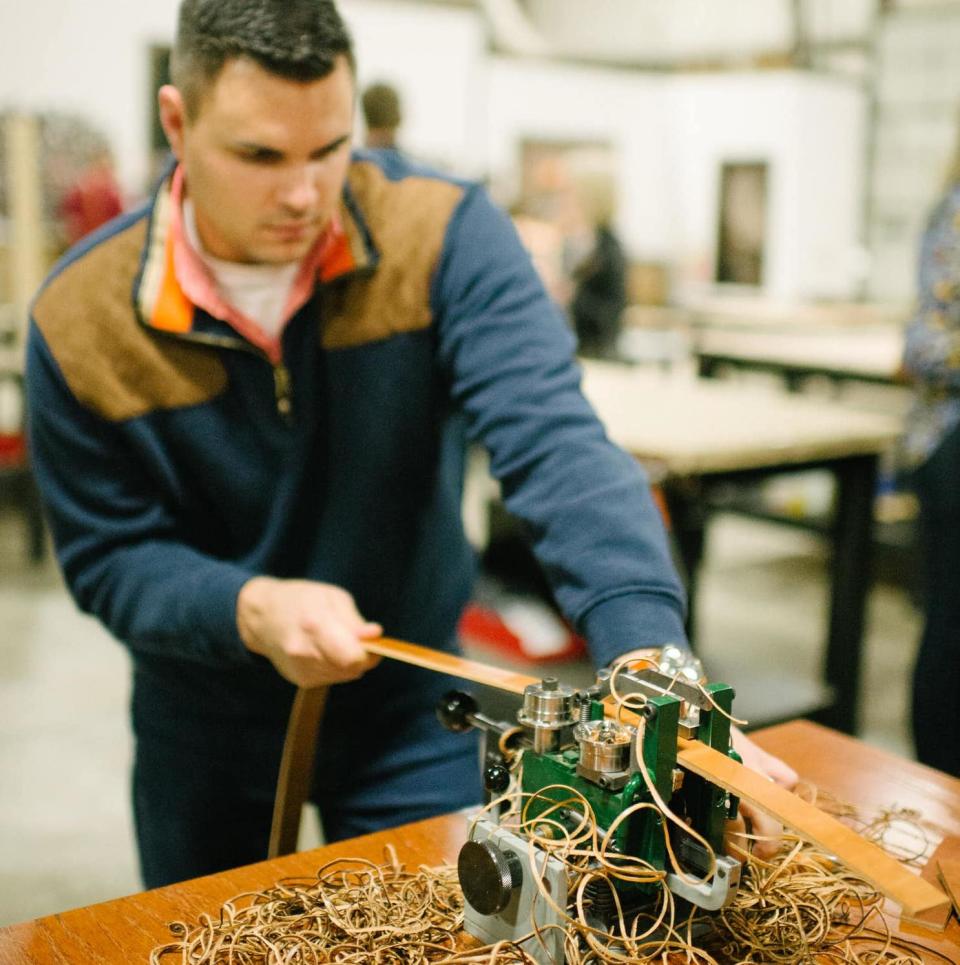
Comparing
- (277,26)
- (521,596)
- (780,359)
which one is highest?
(277,26)

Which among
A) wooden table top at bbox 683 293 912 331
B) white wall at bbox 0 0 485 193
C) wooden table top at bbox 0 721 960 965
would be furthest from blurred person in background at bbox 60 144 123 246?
wooden table top at bbox 0 721 960 965

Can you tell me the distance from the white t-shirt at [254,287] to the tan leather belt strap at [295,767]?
0.43 metres

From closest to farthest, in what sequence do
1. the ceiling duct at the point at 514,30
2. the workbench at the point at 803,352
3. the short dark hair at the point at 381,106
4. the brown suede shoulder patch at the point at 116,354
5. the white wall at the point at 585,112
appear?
the brown suede shoulder patch at the point at 116,354 < the workbench at the point at 803,352 < the short dark hair at the point at 381,106 < the white wall at the point at 585,112 < the ceiling duct at the point at 514,30

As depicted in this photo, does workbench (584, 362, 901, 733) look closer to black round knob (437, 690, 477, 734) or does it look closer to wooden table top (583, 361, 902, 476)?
wooden table top (583, 361, 902, 476)

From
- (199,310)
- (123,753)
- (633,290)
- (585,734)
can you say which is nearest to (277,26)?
(199,310)

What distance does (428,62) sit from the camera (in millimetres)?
8188

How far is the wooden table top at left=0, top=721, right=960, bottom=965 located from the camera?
859 millimetres

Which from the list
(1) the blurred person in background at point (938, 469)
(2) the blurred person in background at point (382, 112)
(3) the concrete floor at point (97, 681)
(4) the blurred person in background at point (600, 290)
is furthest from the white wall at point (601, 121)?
(1) the blurred person in background at point (938, 469)

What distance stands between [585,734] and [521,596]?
2.10 meters

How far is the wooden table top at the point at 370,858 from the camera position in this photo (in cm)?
86

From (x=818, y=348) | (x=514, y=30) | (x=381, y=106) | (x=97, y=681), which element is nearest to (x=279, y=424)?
(x=97, y=681)

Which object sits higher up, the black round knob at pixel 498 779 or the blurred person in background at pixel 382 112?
the blurred person in background at pixel 382 112

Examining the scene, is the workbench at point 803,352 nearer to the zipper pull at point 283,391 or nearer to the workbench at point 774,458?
the workbench at point 774,458

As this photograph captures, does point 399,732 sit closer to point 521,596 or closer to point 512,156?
point 521,596
